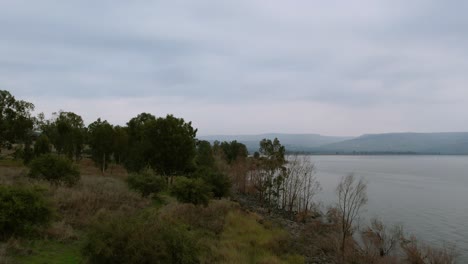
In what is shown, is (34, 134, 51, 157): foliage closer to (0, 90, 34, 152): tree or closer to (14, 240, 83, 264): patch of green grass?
(0, 90, 34, 152): tree

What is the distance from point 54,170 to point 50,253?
45.0 ft

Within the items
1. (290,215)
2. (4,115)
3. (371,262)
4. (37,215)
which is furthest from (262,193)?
(37,215)

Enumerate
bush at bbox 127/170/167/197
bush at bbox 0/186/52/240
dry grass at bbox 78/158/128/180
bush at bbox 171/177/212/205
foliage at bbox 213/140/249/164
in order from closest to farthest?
bush at bbox 0/186/52/240
bush at bbox 171/177/212/205
bush at bbox 127/170/167/197
dry grass at bbox 78/158/128/180
foliage at bbox 213/140/249/164

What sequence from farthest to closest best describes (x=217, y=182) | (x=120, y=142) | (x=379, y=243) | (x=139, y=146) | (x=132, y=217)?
(x=120, y=142)
(x=139, y=146)
(x=217, y=182)
(x=379, y=243)
(x=132, y=217)

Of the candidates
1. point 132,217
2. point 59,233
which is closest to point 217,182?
point 59,233

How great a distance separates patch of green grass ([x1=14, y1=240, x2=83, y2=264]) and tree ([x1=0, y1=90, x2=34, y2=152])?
31381mm

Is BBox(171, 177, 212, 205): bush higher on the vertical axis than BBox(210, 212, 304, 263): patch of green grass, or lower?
higher

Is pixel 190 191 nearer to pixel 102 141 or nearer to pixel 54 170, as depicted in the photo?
pixel 54 170

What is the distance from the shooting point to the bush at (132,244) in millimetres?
8836

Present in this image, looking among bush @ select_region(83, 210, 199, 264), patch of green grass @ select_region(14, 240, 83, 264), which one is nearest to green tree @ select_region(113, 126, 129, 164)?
patch of green grass @ select_region(14, 240, 83, 264)

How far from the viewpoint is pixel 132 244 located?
883cm

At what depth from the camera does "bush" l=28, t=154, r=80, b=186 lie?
23562mm

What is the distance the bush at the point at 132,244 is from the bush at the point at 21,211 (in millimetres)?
4775

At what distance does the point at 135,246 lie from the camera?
8.89 metres
